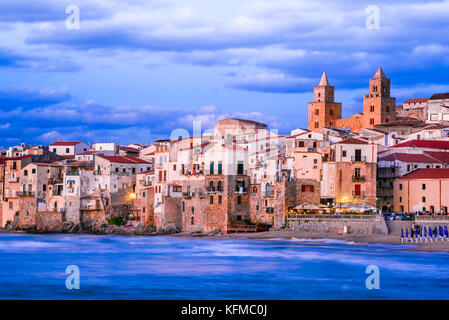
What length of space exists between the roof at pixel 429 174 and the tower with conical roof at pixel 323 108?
58.7 meters

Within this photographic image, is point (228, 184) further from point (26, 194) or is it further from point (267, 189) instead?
point (26, 194)

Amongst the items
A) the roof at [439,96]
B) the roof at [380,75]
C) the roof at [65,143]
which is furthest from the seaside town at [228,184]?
the roof at [439,96]

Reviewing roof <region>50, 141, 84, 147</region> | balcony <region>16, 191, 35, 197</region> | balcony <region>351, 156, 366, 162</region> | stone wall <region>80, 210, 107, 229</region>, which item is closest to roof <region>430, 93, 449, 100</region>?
roof <region>50, 141, 84, 147</region>

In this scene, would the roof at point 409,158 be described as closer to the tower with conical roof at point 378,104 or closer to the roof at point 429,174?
the roof at point 429,174

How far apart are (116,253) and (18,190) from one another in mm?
27612

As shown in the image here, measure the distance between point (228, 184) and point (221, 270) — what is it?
23.0 metres

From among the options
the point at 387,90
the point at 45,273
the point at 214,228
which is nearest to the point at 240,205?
the point at 214,228

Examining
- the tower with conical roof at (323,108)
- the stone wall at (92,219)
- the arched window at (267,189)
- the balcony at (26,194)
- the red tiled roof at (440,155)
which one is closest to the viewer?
the arched window at (267,189)

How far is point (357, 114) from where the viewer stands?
136875 mm

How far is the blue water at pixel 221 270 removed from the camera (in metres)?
44.8

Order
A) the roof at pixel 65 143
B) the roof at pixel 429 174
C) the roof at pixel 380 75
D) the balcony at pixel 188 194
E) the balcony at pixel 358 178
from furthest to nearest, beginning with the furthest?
the roof at pixel 380 75, the roof at pixel 65 143, the balcony at pixel 188 194, the balcony at pixel 358 178, the roof at pixel 429 174
